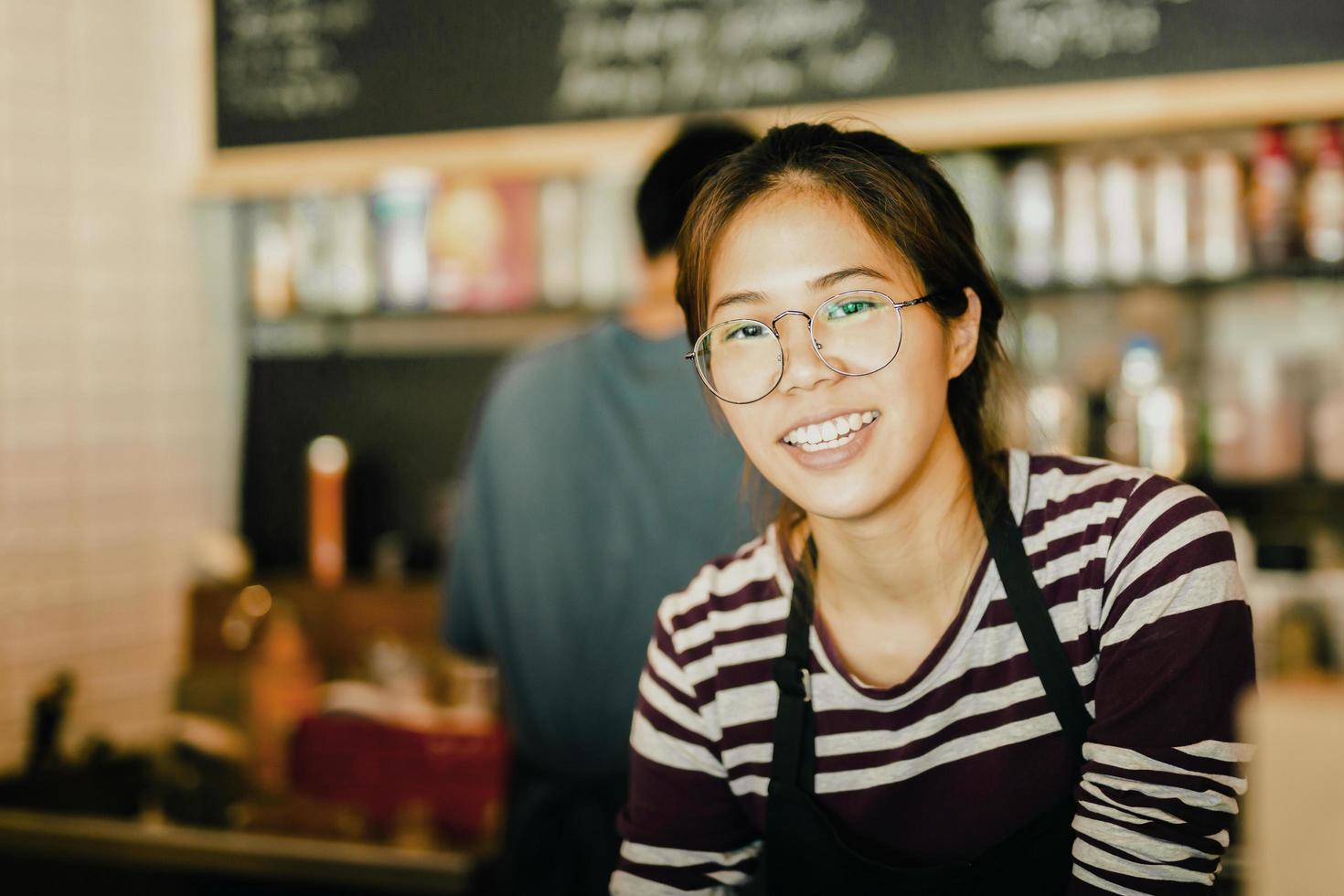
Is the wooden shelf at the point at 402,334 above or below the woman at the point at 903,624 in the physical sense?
above

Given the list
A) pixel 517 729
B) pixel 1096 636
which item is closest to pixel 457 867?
→ pixel 517 729

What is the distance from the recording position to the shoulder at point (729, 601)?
106 centimetres

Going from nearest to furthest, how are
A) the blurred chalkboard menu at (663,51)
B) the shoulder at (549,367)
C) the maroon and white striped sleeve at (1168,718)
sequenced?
the maroon and white striped sleeve at (1168,718) < the shoulder at (549,367) < the blurred chalkboard menu at (663,51)

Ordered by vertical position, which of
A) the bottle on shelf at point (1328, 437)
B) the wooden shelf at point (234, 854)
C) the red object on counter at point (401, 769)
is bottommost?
the wooden shelf at point (234, 854)

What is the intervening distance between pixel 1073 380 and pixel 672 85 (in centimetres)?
106

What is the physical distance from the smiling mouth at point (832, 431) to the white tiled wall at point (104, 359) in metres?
2.06

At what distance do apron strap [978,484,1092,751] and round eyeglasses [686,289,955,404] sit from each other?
20 centimetres

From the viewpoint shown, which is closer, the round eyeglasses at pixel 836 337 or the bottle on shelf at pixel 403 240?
the round eyeglasses at pixel 836 337

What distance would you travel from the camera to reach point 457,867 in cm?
183

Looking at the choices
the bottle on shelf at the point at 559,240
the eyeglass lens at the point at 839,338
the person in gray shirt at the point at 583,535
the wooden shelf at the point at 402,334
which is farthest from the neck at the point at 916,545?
the wooden shelf at the point at 402,334

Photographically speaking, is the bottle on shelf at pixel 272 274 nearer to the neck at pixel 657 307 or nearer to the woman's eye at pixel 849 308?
the neck at pixel 657 307

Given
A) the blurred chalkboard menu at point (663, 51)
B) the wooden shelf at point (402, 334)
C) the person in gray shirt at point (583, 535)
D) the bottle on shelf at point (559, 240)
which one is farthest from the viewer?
the wooden shelf at point (402, 334)

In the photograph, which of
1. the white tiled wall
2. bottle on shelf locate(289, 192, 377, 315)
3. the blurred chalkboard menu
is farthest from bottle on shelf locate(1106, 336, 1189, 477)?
the white tiled wall

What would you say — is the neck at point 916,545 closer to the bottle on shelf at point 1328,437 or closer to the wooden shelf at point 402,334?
the bottle on shelf at point 1328,437
